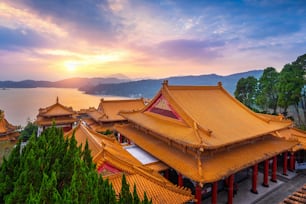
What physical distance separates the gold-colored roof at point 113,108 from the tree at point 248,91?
62.2ft

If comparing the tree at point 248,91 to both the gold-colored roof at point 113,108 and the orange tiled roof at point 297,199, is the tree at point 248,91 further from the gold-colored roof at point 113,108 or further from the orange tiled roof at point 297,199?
the orange tiled roof at point 297,199

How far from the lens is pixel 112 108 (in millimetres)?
29219

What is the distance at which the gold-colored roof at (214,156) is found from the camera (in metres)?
9.61

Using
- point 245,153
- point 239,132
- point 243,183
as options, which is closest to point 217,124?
point 239,132

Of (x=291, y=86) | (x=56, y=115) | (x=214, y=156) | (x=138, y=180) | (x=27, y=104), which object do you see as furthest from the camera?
(x=27, y=104)

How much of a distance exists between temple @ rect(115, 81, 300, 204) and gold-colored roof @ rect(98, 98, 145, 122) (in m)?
10.4

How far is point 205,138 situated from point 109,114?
64.5 ft

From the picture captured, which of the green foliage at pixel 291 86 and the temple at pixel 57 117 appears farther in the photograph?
the temple at pixel 57 117

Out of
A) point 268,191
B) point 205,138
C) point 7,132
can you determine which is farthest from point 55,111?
point 268,191

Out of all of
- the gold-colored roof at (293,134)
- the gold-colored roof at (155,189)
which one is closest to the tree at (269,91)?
the gold-colored roof at (293,134)

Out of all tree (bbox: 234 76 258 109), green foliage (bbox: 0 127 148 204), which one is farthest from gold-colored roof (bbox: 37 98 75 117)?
tree (bbox: 234 76 258 109)

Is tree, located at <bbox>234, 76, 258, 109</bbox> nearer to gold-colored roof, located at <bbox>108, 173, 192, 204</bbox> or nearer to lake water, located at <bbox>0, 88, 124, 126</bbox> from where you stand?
gold-colored roof, located at <bbox>108, 173, 192, 204</bbox>

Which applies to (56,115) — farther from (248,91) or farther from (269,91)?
(248,91)

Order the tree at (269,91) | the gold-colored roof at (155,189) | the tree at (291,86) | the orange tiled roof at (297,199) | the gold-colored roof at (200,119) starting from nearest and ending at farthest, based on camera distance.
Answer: the gold-colored roof at (155,189) < the orange tiled roof at (297,199) < the gold-colored roof at (200,119) < the tree at (291,86) < the tree at (269,91)
